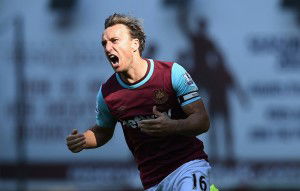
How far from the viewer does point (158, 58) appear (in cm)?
1037

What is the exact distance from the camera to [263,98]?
10453 millimetres

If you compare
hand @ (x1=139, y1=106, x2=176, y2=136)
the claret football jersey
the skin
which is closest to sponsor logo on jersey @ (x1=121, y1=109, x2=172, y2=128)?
the claret football jersey

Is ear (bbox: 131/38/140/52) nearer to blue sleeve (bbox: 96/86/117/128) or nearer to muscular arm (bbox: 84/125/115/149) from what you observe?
blue sleeve (bbox: 96/86/117/128)

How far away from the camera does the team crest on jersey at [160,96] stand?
18.4ft

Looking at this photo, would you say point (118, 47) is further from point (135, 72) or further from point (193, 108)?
point (193, 108)

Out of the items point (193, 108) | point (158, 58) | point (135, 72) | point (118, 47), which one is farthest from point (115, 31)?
point (158, 58)

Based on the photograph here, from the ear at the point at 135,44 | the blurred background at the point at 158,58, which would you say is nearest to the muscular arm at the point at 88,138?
the ear at the point at 135,44

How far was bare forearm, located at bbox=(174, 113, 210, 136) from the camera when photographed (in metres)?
5.41

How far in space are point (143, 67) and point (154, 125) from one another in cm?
55

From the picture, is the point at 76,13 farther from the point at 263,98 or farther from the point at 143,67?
the point at 143,67

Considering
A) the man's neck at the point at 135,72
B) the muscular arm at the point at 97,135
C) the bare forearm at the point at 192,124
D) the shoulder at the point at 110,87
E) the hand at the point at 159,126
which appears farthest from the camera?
the muscular arm at the point at 97,135

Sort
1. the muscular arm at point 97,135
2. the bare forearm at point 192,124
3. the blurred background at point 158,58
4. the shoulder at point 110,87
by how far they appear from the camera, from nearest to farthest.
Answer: the bare forearm at point 192,124, the shoulder at point 110,87, the muscular arm at point 97,135, the blurred background at point 158,58

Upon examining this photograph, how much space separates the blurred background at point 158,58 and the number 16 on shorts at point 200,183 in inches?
188

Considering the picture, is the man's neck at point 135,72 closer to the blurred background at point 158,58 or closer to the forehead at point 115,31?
the forehead at point 115,31
